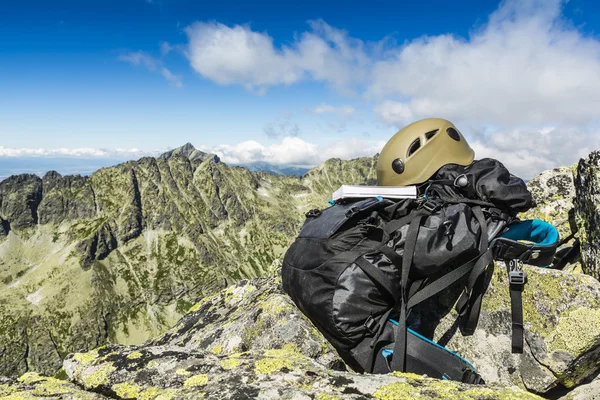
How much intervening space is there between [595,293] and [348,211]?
4694 millimetres

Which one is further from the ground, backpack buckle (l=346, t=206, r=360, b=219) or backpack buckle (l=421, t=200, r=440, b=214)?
backpack buckle (l=421, t=200, r=440, b=214)

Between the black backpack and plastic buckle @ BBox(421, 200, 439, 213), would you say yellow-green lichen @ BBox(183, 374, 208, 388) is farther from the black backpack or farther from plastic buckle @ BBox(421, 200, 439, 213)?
plastic buckle @ BBox(421, 200, 439, 213)

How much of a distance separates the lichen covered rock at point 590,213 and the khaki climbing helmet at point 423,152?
241cm

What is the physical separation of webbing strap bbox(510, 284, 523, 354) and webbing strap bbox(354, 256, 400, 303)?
89.4 inches

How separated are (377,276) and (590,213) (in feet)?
17.9

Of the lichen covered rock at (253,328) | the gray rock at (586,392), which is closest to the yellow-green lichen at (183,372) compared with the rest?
the lichen covered rock at (253,328)

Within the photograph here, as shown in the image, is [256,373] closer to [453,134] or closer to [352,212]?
[352,212]

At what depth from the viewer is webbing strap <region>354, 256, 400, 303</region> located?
18.6ft

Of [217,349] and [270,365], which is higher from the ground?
[270,365]

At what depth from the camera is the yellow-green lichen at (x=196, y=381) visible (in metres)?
4.47

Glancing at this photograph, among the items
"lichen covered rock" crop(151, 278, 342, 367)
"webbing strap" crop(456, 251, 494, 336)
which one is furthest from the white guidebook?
"lichen covered rock" crop(151, 278, 342, 367)

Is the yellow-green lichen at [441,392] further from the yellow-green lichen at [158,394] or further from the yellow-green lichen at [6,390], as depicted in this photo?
the yellow-green lichen at [6,390]

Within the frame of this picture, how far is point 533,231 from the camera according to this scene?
703cm

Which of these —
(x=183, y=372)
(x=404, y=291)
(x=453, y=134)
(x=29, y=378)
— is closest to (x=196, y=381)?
(x=183, y=372)
